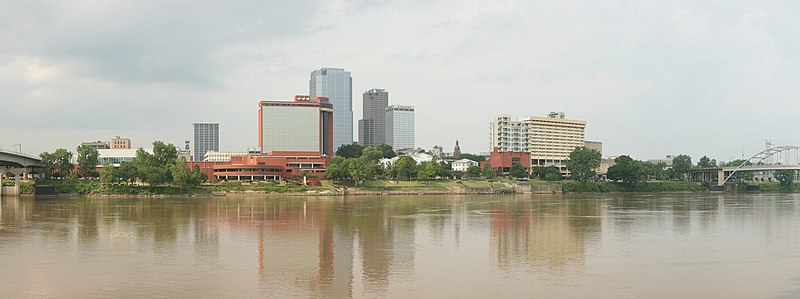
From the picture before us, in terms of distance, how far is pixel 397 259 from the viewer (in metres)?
21.4

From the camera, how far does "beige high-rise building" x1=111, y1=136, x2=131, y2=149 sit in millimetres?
187375

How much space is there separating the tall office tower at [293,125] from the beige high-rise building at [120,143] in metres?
74.4

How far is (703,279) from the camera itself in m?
17.9

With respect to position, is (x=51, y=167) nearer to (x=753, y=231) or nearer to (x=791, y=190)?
(x=753, y=231)

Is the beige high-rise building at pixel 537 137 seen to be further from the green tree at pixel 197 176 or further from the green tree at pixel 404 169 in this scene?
the green tree at pixel 197 176

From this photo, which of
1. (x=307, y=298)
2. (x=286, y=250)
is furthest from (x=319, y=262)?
(x=307, y=298)

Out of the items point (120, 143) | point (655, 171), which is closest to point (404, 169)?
point (655, 171)

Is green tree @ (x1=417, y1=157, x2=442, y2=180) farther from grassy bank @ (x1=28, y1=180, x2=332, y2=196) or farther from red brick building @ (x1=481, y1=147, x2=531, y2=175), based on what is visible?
red brick building @ (x1=481, y1=147, x2=531, y2=175)

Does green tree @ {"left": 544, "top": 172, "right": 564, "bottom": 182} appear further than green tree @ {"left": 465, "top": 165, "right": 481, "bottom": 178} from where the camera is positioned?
Yes

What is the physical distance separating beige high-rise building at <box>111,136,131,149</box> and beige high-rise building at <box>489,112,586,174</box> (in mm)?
112427

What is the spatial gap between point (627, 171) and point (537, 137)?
145 feet

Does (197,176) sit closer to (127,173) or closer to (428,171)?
(127,173)

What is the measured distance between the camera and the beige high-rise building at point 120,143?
7377 inches

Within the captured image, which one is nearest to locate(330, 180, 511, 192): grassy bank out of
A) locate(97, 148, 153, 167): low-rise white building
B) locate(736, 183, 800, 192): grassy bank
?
locate(736, 183, 800, 192): grassy bank
